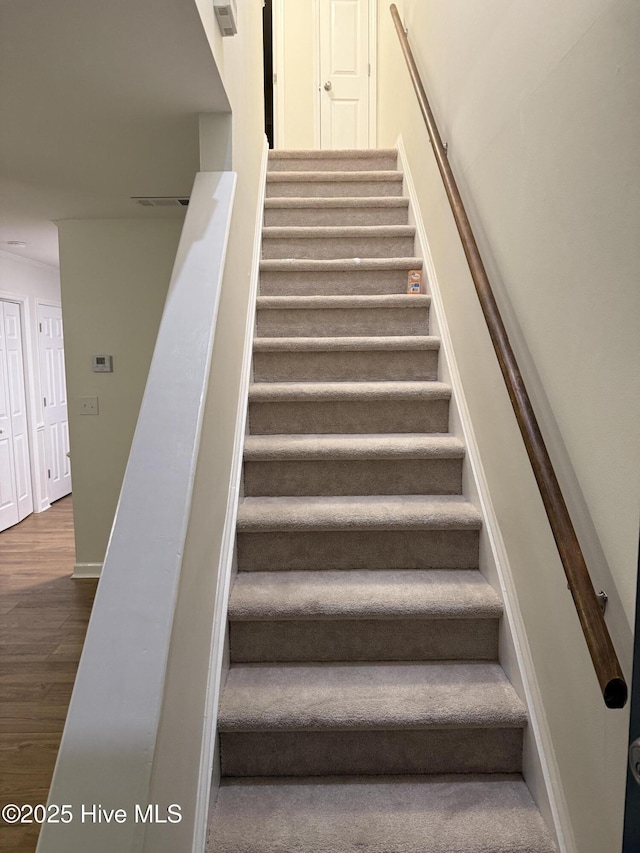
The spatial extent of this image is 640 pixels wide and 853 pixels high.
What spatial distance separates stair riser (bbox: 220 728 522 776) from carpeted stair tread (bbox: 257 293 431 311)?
181 centimetres

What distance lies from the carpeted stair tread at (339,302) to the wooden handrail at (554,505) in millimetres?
688

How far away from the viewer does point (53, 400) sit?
6254mm

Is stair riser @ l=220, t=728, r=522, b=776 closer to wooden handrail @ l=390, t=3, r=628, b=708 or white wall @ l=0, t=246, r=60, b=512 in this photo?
wooden handrail @ l=390, t=3, r=628, b=708

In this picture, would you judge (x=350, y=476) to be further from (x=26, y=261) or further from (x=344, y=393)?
(x=26, y=261)

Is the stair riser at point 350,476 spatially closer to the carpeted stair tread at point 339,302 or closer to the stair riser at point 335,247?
the carpeted stair tread at point 339,302

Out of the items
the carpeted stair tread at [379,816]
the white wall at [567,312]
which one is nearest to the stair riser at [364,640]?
the white wall at [567,312]

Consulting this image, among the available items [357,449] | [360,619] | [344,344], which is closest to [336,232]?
[344,344]

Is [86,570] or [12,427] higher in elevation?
[12,427]

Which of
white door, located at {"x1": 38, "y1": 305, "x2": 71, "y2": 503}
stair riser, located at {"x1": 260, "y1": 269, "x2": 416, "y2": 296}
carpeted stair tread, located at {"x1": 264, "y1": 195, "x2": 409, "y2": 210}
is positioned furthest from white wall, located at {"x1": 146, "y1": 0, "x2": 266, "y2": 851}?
white door, located at {"x1": 38, "y1": 305, "x2": 71, "y2": 503}

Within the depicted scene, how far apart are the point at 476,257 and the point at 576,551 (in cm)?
108

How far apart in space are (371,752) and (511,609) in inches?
22.9

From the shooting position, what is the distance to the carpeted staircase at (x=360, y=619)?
156 centimetres

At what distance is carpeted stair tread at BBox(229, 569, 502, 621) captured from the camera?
1840mm

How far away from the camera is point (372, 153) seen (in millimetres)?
3855
